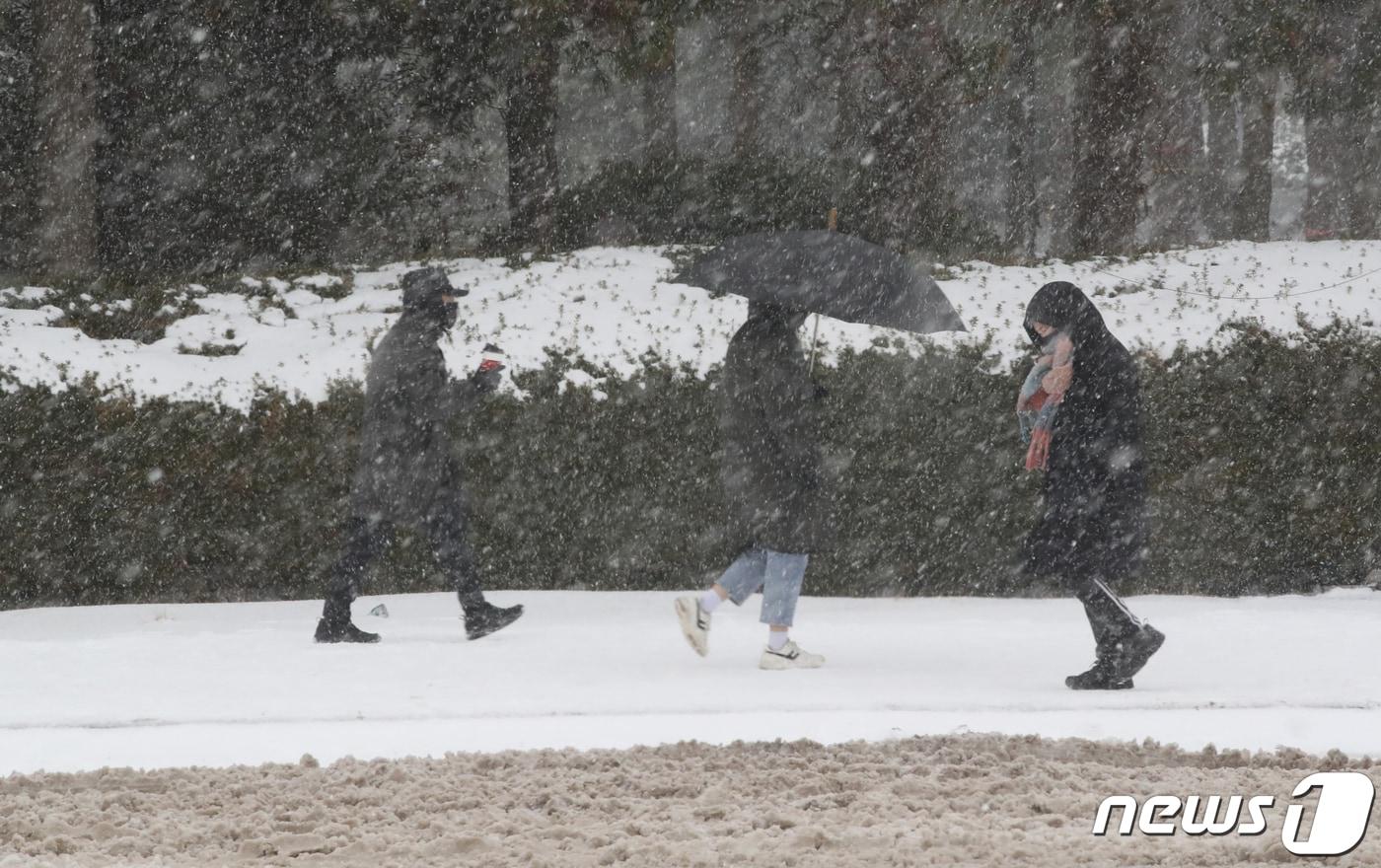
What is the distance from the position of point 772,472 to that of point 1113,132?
25.3 feet

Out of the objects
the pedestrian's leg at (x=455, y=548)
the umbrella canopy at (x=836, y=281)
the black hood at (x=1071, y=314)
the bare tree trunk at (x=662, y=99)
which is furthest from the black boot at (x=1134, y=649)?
the bare tree trunk at (x=662, y=99)

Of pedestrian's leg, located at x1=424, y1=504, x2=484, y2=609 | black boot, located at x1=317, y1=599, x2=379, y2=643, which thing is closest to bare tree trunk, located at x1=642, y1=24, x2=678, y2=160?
pedestrian's leg, located at x1=424, y1=504, x2=484, y2=609

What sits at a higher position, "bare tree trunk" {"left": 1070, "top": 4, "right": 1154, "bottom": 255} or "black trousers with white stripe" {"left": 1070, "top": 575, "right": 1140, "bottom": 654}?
"bare tree trunk" {"left": 1070, "top": 4, "right": 1154, "bottom": 255}

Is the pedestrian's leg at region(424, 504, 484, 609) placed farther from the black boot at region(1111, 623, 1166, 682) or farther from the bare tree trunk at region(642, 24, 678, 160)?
the bare tree trunk at region(642, 24, 678, 160)

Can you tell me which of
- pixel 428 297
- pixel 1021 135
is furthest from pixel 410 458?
pixel 1021 135

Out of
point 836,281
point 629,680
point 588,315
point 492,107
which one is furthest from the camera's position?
point 492,107

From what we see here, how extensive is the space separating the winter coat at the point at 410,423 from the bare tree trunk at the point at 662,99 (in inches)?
222

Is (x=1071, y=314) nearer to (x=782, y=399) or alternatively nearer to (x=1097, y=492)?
(x=1097, y=492)

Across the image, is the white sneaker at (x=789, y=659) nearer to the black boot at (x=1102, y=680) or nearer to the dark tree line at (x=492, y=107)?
the black boot at (x=1102, y=680)

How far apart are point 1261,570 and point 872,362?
8.82ft

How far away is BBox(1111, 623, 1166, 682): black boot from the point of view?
6297 millimetres

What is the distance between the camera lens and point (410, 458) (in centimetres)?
755

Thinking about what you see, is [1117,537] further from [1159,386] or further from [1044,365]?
[1159,386]

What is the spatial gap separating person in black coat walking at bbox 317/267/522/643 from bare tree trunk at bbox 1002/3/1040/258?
789cm
